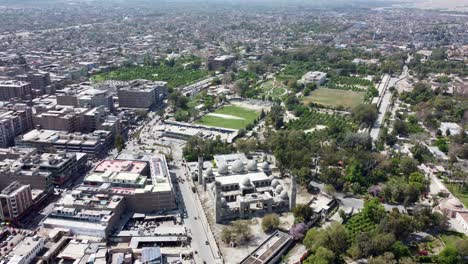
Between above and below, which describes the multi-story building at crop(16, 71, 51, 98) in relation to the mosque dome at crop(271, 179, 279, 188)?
above

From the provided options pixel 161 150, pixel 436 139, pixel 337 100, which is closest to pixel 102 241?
pixel 161 150

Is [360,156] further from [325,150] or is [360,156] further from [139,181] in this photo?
[139,181]

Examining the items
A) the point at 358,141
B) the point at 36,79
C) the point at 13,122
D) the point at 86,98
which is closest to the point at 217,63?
the point at 36,79

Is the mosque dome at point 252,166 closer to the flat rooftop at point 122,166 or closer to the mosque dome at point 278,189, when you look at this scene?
the mosque dome at point 278,189

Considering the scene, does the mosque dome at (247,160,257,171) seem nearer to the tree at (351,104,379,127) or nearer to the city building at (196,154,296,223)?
the city building at (196,154,296,223)

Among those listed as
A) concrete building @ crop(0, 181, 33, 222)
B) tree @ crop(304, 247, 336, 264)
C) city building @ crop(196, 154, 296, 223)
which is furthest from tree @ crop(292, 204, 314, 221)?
concrete building @ crop(0, 181, 33, 222)

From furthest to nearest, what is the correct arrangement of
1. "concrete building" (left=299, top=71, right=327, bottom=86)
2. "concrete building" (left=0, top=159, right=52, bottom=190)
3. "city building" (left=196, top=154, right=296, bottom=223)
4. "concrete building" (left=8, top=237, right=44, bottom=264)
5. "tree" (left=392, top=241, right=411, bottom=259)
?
"concrete building" (left=299, top=71, right=327, bottom=86)
"concrete building" (left=0, top=159, right=52, bottom=190)
"city building" (left=196, top=154, right=296, bottom=223)
"tree" (left=392, top=241, right=411, bottom=259)
"concrete building" (left=8, top=237, right=44, bottom=264)

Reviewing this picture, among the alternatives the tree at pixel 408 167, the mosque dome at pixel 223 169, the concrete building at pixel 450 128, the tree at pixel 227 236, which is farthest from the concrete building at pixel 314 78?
the tree at pixel 227 236
